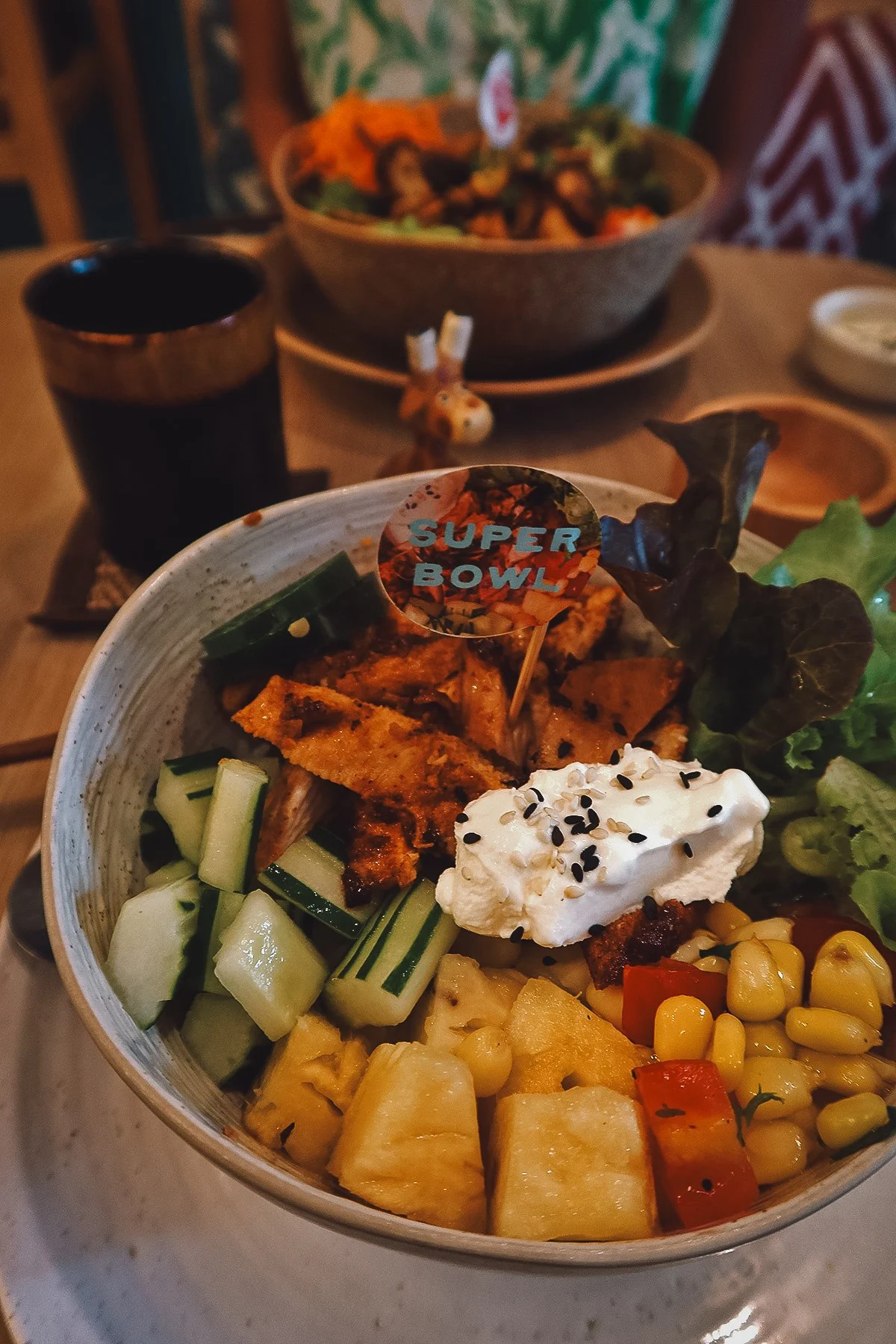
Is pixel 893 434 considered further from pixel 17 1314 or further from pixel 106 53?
pixel 106 53

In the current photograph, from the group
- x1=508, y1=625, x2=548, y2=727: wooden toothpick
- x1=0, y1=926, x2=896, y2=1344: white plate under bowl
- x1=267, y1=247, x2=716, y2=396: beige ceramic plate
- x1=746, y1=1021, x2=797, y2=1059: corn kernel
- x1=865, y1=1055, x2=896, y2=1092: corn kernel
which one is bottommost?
x1=0, y1=926, x2=896, y2=1344: white plate under bowl

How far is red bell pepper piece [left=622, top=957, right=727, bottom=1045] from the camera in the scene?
1065 millimetres

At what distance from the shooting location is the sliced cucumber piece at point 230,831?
1.13m

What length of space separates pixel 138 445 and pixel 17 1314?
1191 mm

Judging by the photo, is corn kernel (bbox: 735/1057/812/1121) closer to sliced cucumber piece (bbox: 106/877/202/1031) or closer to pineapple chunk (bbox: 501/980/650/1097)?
pineapple chunk (bbox: 501/980/650/1097)

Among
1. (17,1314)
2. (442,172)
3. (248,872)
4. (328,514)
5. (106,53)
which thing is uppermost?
(106,53)

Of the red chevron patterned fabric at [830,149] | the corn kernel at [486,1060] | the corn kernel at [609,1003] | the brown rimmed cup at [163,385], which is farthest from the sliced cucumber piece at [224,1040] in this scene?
the red chevron patterned fabric at [830,149]

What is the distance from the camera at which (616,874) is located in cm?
110

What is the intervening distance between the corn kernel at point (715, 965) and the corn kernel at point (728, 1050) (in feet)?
0.28

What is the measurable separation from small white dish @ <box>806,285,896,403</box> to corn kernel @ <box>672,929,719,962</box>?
171 cm

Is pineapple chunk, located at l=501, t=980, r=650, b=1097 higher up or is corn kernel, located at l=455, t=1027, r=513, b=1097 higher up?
corn kernel, located at l=455, t=1027, r=513, b=1097

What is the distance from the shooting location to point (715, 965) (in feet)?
3.65

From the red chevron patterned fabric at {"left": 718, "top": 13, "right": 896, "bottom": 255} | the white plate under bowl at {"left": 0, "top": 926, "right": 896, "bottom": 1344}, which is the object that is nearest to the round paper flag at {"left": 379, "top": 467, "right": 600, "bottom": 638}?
the white plate under bowl at {"left": 0, "top": 926, "right": 896, "bottom": 1344}

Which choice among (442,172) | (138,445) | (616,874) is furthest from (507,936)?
(442,172)
